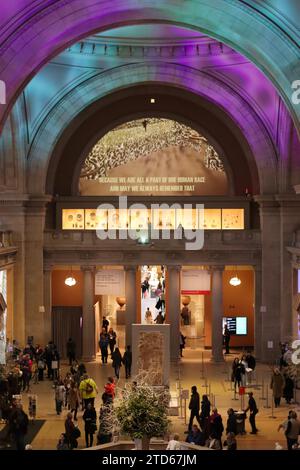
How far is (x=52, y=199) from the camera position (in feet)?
122

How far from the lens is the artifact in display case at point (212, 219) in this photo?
3756cm

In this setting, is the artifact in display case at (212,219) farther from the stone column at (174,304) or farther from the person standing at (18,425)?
the person standing at (18,425)

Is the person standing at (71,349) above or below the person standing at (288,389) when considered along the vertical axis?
above

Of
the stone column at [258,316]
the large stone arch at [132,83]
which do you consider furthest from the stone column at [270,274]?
the large stone arch at [132,83]

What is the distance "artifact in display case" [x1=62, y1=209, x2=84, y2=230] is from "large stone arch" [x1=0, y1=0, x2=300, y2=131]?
33.6ft

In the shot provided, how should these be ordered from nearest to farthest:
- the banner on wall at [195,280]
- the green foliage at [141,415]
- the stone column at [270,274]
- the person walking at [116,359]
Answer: the green foliage at [141,415], the person walking at [116,359], the stone column at [270,274], the banner on wall at [195,280]

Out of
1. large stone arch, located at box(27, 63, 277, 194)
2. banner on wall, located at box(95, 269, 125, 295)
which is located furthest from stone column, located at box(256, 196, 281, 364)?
banner on wall, located at box(95, 269, 125, 295)

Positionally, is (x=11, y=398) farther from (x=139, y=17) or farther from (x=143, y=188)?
(x=143, y=188)

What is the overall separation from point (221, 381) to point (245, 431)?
7657mm

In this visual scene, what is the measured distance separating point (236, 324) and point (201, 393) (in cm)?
960

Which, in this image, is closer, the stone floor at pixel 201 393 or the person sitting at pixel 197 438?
the person sitting at pixel 197 438

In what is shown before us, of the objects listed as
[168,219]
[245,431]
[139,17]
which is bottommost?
[245,431]

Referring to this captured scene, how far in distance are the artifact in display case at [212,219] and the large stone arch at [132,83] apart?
8.26 ft
